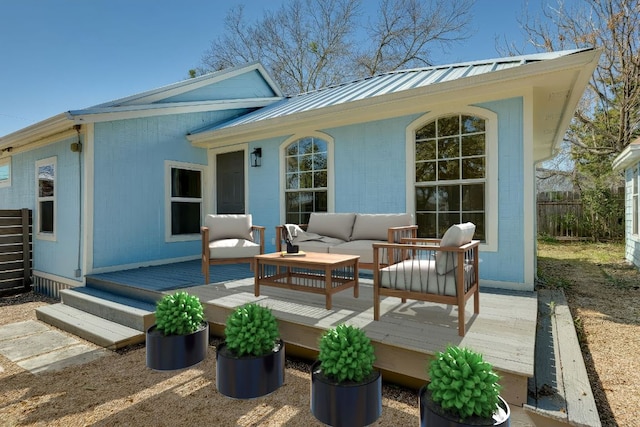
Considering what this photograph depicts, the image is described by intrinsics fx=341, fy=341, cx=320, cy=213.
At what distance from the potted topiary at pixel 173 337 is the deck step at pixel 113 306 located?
0.96 metres

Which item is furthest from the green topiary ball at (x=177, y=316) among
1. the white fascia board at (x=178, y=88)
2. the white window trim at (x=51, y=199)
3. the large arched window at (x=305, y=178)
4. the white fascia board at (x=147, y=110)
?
the white window trim at (x=51, y=199)

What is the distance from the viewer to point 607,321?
370cm

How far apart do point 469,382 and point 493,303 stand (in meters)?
2.02

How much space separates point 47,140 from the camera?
5887 millimetres

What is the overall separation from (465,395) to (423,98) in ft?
11.6

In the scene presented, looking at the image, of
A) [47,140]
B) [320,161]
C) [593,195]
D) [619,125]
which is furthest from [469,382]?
[619,125]

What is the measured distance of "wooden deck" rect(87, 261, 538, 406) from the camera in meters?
2.16

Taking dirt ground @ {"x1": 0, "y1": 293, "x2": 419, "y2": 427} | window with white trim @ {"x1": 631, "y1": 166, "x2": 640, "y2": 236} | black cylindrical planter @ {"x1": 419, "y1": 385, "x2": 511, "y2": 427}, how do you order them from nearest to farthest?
black cylindrical planter @ {"x1": 419, "y1": 385, "x2": 511, "y2": 427} < dirt ground @ {"x1": 0, "y1": 293, "x2": 419, "y2": 427} < window with white trim @ {"x1": 631, "y1": 166, "x2": 640, "y2": 236}

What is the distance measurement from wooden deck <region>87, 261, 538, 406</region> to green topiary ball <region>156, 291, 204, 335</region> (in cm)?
52

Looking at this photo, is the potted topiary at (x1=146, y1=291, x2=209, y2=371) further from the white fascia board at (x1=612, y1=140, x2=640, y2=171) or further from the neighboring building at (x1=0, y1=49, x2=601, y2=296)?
the white fascia board at (x1=612, y1=140, x2=640, y2=171)

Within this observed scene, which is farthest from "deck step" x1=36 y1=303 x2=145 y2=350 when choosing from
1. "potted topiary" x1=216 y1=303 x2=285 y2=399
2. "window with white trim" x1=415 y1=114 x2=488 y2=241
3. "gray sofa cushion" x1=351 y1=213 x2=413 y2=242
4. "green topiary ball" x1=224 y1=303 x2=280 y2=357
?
"window with white trim" x1=415 y1=114 x2=488 y2=241

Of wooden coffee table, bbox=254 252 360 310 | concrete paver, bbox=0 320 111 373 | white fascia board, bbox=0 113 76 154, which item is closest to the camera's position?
concrete paver, bbox=0 320 111 373

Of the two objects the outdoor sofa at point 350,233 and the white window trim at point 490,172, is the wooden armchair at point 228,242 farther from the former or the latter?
the white window trim at point 490,172

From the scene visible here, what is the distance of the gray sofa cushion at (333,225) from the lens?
475 cm
